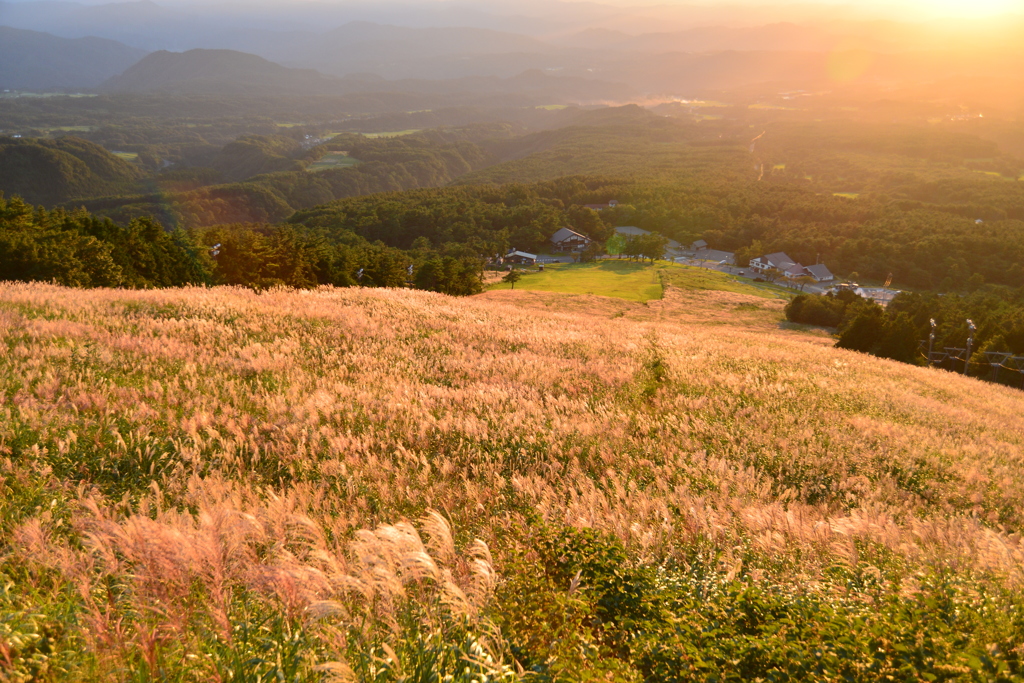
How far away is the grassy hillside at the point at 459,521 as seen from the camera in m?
2.69

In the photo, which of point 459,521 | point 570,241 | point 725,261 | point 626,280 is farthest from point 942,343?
point 570,241

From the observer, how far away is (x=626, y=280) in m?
93.5

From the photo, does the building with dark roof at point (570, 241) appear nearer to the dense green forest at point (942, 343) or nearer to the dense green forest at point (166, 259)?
the dense green forest at point (166, 259)

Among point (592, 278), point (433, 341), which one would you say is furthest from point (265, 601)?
point (592, 278)

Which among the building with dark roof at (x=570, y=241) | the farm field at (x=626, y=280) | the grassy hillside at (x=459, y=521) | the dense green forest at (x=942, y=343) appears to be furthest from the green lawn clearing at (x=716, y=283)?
the grassy hillside at (x=459, y=521)

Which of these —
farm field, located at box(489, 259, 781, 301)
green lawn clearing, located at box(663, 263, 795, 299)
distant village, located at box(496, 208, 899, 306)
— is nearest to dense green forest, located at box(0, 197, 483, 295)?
farm field, located at box(489, 259, 781, 301)

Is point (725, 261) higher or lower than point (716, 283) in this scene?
higher

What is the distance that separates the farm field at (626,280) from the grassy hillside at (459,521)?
68.2 metres

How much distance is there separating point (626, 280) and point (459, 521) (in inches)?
3642

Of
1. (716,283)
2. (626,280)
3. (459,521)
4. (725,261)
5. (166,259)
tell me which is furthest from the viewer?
(725,261)

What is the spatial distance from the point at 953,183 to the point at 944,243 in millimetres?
100349

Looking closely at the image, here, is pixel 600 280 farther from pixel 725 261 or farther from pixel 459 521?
pixel 459 521

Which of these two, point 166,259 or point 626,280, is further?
point 626,280

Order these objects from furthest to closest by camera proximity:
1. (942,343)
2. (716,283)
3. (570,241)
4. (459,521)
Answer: (570,241), (716,283), (942,343), (459,521)
